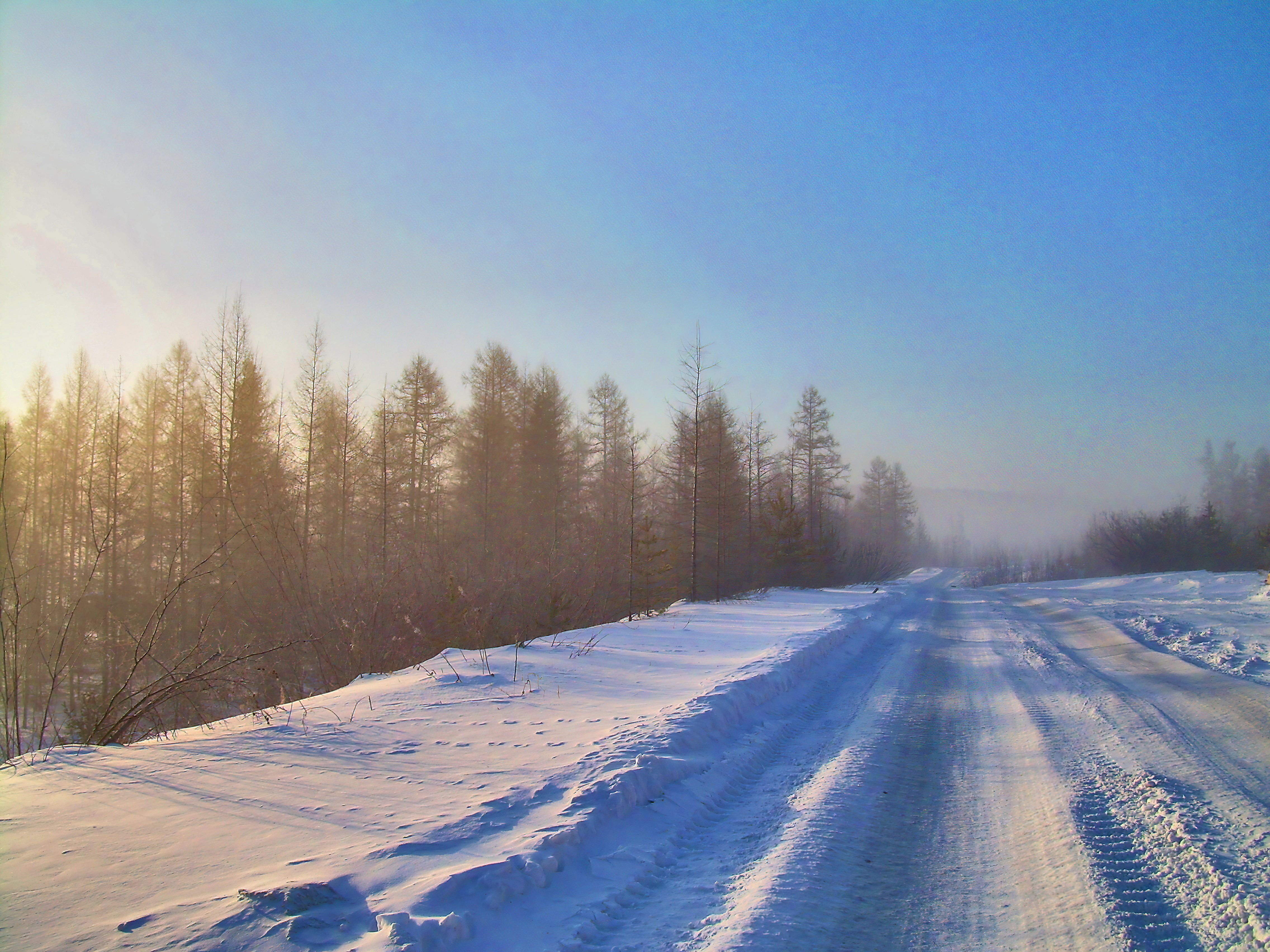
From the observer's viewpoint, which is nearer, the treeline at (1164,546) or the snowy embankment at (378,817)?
the snowy embankment at (378,817)

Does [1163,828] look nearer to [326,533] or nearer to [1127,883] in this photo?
[1127,883]

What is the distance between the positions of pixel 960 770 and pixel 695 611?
535 inches

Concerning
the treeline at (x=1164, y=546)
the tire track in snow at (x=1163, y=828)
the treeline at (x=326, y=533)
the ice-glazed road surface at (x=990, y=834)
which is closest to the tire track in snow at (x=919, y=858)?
the ice-glazed road surface at (x=990, y=834)

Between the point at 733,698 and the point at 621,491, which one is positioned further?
the point at 621,491

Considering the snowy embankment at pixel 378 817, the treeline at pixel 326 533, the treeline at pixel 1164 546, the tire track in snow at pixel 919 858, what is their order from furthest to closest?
the treeline at pixel 1164 546
the treeline at pixel 326 533
the tire track in snow at pixel 919 858
the snowy embankment at pixel 378 817

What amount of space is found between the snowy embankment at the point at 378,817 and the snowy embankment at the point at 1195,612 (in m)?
8.21

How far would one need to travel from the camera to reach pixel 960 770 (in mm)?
5297

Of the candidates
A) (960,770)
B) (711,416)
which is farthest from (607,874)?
(711,416)

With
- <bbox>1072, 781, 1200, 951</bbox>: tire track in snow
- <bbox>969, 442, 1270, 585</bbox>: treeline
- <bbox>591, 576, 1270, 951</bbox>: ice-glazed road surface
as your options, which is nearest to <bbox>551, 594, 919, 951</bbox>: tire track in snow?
<bbox>591, 576, 1270, 951</bbox>: ice-glazed road surface

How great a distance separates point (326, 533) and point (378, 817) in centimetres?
2457

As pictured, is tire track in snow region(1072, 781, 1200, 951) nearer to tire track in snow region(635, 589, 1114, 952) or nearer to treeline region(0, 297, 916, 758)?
tire track in snow region(635, 589, 1114, 952)

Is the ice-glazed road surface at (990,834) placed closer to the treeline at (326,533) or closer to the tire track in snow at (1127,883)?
the tire track in snow at (1127,883)

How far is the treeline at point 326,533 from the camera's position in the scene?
29.9 feet

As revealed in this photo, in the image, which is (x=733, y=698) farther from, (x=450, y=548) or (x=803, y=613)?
(x=450, y=548)
